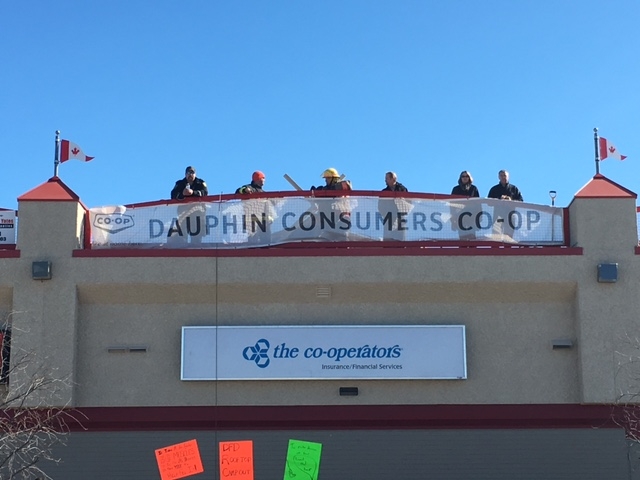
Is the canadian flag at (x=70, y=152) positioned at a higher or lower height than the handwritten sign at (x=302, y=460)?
higher

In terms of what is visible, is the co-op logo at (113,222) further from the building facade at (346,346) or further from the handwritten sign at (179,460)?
the handwritten sign at (179,460)

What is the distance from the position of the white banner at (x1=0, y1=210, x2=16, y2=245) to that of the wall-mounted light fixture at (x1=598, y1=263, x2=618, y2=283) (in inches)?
326

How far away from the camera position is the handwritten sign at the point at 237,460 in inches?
531

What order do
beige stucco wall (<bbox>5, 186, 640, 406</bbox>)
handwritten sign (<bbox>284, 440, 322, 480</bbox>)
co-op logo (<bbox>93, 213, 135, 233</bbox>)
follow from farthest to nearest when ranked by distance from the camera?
co-op logo (<bbox>93, 213, 135, 233</bbox>) → beige stucco wall (<bbox>5, 186, 640, 406</bbox>) → handwritten sign (<bbox>284, 440, 322, 480</bbox>)

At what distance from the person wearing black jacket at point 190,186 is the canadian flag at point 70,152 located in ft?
4.87

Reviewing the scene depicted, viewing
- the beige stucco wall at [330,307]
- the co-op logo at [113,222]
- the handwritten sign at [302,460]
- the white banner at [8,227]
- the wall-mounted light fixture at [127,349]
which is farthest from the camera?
the co-op logo at [113,222]

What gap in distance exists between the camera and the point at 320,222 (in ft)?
A: 46.9

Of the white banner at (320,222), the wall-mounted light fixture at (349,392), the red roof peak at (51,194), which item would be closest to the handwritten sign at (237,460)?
the wall-mounted light fixture at (349,392)

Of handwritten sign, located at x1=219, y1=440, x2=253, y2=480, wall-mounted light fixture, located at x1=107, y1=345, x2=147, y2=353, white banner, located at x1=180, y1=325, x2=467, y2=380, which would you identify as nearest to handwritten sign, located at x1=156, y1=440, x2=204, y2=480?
handwritten sign, located at x1=219, y1=440, x2=253, y2=480

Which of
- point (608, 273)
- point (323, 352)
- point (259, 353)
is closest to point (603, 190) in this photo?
point (608, 273)

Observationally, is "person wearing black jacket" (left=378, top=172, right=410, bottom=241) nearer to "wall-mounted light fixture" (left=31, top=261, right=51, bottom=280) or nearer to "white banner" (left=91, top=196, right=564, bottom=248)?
"white banner" (left=91, top=196, right=564, bottom=248)

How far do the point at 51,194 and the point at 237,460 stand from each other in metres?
4.55

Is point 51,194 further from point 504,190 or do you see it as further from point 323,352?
point 504,190

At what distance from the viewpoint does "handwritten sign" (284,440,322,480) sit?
1345cm
